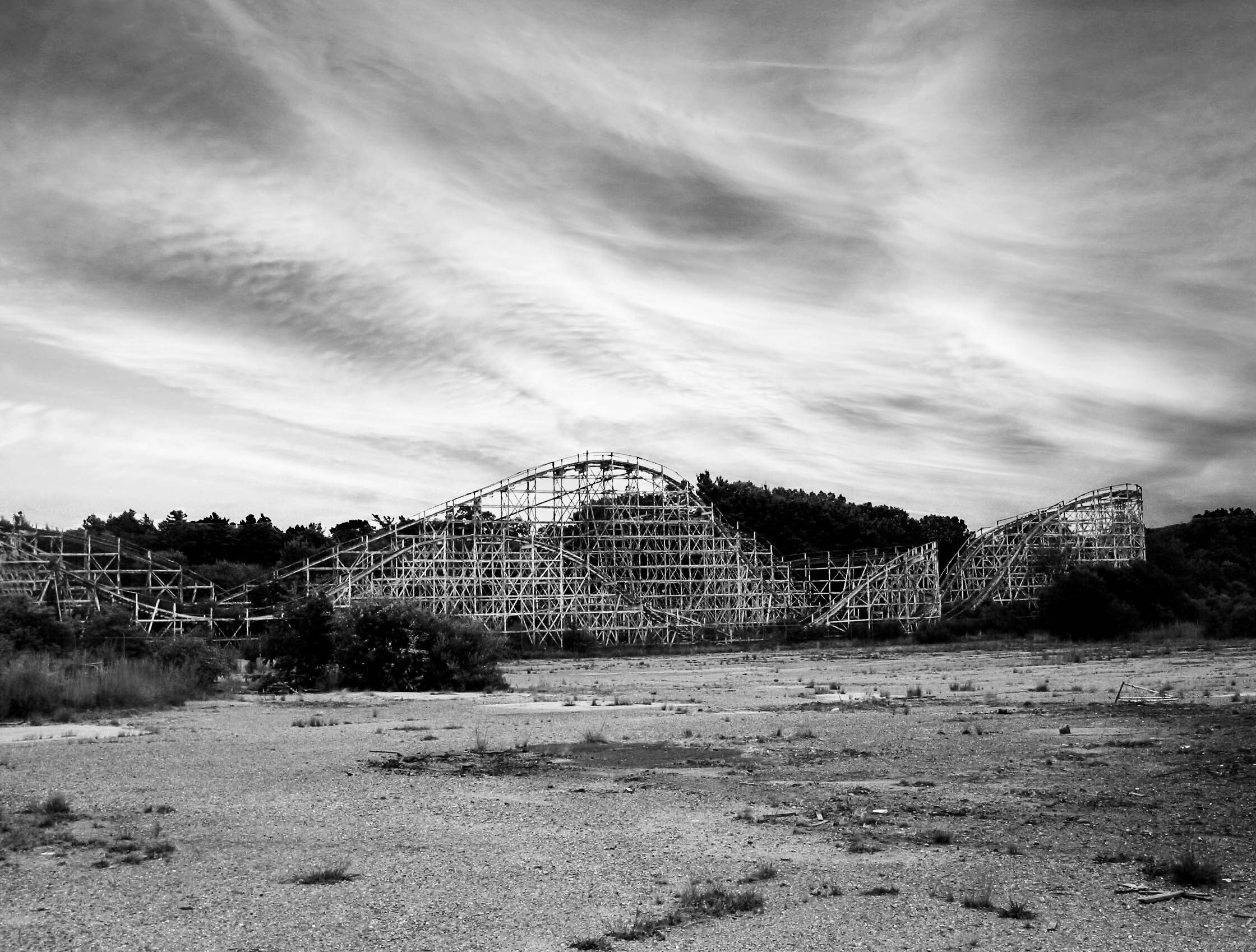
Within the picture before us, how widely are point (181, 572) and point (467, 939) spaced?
53468 millimetres

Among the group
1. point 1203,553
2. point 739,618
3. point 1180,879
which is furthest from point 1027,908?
point 1203,553

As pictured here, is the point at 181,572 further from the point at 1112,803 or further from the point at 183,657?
the point at 1112,803

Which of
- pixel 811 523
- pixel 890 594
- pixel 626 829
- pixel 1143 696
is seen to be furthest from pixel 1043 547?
pixel 626 829

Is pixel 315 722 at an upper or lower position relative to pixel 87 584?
lower

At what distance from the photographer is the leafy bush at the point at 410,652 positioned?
30.1m

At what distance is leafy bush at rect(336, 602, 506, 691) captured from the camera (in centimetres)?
3009

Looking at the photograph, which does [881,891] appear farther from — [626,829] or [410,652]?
[410,652]

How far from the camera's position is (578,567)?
194 feet

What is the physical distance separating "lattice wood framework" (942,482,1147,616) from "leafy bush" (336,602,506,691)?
177 ft

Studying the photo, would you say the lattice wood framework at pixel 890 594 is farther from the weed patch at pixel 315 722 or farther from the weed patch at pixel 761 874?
the weed patch at pixel 761 874

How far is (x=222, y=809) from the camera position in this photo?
1088 centimetres

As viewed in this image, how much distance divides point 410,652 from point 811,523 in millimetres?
76223

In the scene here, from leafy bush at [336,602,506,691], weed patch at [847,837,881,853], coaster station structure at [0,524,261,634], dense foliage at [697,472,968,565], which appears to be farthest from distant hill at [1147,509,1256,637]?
weed patch at [847,837,881,853]

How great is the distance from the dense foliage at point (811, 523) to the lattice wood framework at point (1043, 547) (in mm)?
15109
